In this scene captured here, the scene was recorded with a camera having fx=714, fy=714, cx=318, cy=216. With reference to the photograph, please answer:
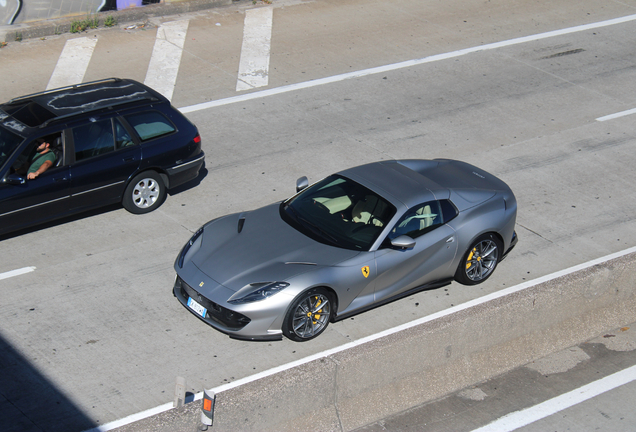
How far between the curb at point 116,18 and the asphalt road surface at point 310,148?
0.27 m

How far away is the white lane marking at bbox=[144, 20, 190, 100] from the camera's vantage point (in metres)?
13.9

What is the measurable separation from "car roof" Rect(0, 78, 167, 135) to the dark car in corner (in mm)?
13

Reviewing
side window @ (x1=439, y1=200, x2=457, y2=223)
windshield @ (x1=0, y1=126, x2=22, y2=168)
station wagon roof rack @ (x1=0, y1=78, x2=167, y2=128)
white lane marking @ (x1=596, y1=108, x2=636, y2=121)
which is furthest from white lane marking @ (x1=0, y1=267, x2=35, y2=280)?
white lane marking @ (x1=596, y1=108, x2=636, y2=121)

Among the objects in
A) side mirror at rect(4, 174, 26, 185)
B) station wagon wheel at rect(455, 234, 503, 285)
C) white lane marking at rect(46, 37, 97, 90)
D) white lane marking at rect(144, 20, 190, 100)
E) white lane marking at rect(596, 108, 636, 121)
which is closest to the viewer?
station wagon wheel at rect(455, 234, 503, 285)

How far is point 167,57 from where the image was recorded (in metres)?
15.1

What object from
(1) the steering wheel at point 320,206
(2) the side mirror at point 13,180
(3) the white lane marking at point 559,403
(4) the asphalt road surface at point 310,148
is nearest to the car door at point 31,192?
(2) the side mirror at point 13,180

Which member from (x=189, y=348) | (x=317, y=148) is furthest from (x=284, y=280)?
(x=317, y=148)

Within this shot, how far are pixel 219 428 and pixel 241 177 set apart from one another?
5771mm

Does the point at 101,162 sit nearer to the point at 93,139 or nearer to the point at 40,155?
the point at 93,139

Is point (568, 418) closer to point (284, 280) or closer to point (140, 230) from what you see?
point (284, 280)

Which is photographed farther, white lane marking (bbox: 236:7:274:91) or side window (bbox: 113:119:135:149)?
white lane marking (bbox: 236:7:274:91)

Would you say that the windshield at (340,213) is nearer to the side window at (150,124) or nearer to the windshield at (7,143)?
the side window at (150,124)

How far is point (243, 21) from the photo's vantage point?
17.2 m

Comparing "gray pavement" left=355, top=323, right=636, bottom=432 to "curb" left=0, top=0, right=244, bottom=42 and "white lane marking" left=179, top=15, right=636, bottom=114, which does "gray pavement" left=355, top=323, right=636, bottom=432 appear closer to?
"white lane marking" left=179, top=15, right=636, bottom=114
